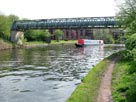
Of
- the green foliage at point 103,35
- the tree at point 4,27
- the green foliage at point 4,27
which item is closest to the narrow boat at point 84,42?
the green foliage at point 4,27

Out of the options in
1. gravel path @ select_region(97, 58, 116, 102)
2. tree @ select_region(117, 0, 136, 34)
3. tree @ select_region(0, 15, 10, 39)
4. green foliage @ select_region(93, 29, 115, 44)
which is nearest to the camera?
gravel path @ select_region(97, 58, 116, 102)

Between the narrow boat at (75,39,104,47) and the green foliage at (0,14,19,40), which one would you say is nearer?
the green foliage at (0,14,19,40)

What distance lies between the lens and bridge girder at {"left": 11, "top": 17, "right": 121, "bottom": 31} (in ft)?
369

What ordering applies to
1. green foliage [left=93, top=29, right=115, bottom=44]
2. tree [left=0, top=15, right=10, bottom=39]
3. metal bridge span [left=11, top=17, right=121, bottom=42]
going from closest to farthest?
tree [left=0, top=15, right=10, bottom=39] < metal bridge span [left=11, top=17, right=121, bottom=42] < green foliage [left=93, top=29, right=115, bottom=44]

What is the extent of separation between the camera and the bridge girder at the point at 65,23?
369 ft

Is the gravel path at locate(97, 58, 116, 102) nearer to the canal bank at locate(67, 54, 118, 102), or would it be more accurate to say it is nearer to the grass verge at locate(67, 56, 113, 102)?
the canal bank at locate(67, 54, 118, 102)

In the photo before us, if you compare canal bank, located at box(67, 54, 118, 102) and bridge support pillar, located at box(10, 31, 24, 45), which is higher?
bridge support pillar, located at box(10, 31, 24, 45)

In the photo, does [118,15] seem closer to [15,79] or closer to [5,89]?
[15,79]

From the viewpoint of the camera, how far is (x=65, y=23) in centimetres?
11856

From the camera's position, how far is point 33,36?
137 metres

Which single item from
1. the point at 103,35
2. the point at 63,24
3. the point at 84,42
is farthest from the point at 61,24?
the point at 103,35

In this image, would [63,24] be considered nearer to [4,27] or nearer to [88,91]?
[4,27]

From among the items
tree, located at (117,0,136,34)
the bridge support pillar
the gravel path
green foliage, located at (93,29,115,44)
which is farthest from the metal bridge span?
the gravel path

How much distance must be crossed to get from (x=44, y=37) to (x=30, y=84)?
394ft
